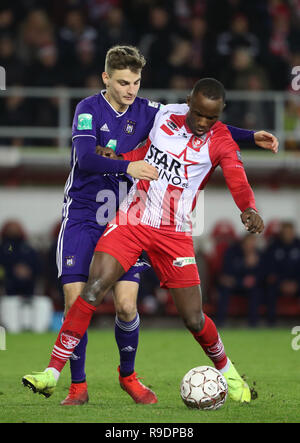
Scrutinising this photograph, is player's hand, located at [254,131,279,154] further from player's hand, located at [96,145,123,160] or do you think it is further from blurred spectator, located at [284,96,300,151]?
blurred spectator, located at [284,96,300,151]

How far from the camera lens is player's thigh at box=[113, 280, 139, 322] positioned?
6742 mm

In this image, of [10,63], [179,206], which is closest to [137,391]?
[179,206]

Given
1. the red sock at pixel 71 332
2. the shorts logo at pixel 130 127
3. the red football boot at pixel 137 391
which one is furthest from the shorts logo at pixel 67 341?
the shorts logo at pixel 130 127

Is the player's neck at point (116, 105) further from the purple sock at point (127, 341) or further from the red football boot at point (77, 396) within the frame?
the red football boot at point (77, 396)

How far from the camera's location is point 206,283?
16.0 metres

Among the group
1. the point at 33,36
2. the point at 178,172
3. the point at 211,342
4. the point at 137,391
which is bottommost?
the point at 137,391

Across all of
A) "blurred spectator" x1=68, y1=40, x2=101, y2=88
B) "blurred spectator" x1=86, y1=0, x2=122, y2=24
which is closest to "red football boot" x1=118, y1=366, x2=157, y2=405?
"blurred spectator" x1=68, y1=40, x2=101, y2=88

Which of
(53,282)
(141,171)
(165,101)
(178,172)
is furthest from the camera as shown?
(165,101)

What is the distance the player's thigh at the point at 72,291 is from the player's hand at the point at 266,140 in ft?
5.79

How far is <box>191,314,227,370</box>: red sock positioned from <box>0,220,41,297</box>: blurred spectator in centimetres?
869

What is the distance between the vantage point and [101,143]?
6914 mm

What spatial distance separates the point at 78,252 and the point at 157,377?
243 centimetres

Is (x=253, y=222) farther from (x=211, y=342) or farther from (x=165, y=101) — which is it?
(x=165, y=101)
